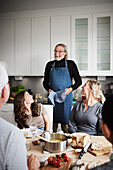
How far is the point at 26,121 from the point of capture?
2068 millimetres

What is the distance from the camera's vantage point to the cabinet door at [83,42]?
10.7 ft

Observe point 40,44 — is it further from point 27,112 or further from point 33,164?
point 33,164

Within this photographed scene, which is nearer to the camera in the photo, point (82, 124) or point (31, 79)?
point (82, 124)

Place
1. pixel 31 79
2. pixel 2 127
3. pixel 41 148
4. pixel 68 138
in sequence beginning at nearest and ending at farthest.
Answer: pixel 2 127
pixel 41 148
pixel 68 138
pixel 31 79

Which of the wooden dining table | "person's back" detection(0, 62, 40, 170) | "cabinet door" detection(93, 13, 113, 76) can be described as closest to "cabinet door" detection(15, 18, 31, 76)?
"cabinet door" detection(93, 13, 113, 76)

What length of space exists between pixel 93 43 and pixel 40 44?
3.25 feet

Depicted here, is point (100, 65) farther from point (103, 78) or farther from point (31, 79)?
point (31, 79)

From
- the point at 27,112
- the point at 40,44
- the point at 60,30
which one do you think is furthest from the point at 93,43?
the point at 27,112

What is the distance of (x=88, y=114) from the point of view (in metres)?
2.05

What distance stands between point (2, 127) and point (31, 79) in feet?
10.0

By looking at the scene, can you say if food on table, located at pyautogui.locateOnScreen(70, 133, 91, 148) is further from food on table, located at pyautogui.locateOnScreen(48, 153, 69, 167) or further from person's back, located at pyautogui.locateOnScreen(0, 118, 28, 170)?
person's back, located at pyautogui.locateOnScreen(0, 118, 28, 170)

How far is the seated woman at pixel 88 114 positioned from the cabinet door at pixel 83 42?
117 cm

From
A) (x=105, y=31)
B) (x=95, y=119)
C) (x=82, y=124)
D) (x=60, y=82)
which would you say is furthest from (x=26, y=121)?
(x=105, y=31)

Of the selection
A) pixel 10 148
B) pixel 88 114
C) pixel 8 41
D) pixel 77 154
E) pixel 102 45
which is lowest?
pixel 77 154
